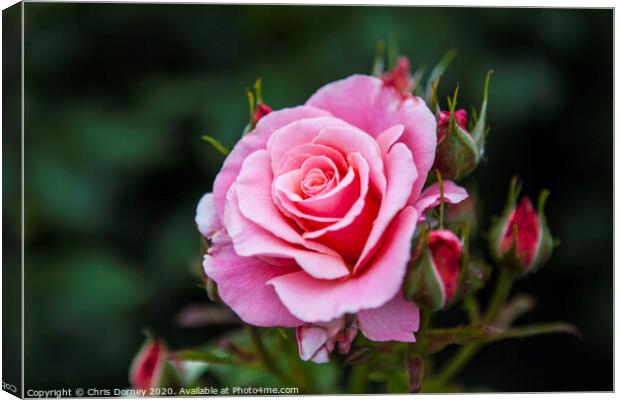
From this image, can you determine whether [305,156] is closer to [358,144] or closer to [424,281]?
[358,144]

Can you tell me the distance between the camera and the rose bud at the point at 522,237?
0.95 meters

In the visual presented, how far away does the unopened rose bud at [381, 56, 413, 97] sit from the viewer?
0.92 meters

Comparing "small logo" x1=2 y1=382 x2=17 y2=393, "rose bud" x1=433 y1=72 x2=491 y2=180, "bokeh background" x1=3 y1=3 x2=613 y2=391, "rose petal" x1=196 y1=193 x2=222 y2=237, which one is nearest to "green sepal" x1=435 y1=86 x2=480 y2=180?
"rose bud" x1=433 y1=72 x2=491 y2=180

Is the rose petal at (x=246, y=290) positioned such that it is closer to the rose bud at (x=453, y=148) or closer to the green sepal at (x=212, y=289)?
the green sepal at (x=212, y=289)

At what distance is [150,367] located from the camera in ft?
3.51

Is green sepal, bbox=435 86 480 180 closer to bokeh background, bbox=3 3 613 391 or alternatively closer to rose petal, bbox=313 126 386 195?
rose petal, bbox=313 126 386 195

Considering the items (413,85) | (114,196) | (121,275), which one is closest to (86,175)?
(114,196)

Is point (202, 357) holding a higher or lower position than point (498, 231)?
lower

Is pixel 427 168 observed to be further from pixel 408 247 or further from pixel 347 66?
pixel 347 66

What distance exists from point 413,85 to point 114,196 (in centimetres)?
64

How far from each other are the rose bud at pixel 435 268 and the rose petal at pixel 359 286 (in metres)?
0.02

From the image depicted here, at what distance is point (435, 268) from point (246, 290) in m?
0.18

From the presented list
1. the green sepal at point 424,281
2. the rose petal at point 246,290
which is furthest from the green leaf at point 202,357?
the green sepal at point 424,281

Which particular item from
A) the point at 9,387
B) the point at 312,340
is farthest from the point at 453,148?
the point at 9,387
